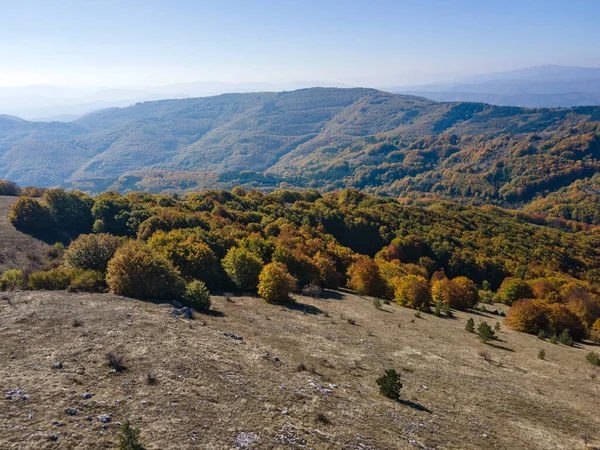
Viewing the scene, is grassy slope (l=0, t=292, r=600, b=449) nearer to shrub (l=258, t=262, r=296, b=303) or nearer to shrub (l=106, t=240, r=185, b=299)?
shrub (l=106, t=240, r=185, b=299)

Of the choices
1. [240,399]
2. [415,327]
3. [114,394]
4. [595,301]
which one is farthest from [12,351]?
[595,301]

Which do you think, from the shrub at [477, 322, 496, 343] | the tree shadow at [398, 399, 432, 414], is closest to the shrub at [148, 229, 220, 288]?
the tree shadow at [398, 399, 432, 414]

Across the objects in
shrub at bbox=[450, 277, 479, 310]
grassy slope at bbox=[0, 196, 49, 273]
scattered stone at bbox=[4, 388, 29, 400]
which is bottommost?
shrub at bbox=[450, 277, 479, 310]

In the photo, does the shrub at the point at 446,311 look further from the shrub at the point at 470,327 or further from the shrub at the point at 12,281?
the shrub at the point at 12,281

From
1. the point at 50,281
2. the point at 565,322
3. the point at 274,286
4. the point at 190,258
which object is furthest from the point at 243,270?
the point at 565,322

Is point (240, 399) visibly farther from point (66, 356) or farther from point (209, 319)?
point (209, 319)

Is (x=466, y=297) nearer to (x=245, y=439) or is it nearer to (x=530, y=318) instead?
(x=530, y=318)
